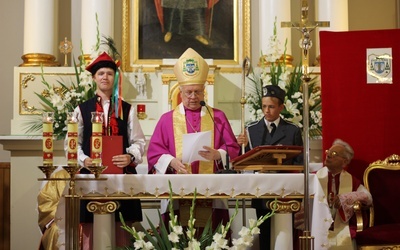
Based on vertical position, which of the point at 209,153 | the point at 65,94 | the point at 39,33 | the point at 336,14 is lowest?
→ the point at 209,153

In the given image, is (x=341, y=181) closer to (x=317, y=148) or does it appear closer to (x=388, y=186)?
(x=388, y=186)

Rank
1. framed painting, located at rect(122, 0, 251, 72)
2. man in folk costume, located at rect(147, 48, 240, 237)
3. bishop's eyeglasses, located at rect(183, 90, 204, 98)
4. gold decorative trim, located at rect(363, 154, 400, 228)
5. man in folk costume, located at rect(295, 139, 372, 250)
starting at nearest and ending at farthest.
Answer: man in folk costume, located at rect(295, 139, 372, 250), man in folk costume, located at rect(147, 48, 240, 237), bishop's eyeglasses, located at rect(183, 90, 204, 98), gold decorative trim, located at rect(363, 154, 400, 228), framed painting, located at rect(122, 0, 251, 72)

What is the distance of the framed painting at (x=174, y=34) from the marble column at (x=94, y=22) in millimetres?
262

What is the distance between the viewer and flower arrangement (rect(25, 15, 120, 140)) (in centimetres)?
730

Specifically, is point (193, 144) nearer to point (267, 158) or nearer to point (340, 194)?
point (267, 158)

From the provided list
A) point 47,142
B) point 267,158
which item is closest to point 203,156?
point 267,158

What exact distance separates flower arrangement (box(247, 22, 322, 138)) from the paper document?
1905 mm

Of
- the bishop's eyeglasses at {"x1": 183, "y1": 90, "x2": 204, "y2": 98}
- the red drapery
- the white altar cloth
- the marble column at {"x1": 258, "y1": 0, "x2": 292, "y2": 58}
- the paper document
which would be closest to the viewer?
the white altar cloth

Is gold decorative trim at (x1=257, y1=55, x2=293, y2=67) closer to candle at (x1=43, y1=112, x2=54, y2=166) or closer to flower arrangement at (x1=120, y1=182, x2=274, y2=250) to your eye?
flower arrangement at (x1=120, y1=182, x2=274, y2=250)

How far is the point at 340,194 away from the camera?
587 centimetres

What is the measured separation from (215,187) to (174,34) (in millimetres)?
3585

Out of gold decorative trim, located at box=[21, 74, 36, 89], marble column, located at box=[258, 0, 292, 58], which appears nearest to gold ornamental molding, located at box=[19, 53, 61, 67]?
gold decorative trim, located at box=[21, 74, 36, 89]

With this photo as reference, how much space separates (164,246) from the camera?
15.4 ft

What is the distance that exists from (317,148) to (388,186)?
4.55 ft
